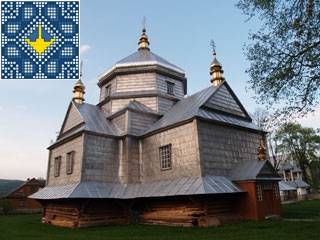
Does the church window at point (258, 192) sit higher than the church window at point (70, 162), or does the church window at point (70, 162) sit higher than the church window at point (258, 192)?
the church window at point (70, 162)

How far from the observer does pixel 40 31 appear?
44.3 ft

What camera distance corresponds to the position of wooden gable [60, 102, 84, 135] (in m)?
19.4

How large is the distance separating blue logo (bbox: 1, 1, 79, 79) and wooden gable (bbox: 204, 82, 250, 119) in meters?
8.56

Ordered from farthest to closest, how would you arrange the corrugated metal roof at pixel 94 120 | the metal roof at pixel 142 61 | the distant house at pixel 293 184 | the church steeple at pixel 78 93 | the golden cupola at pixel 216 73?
the distant house at pixel 293 184, the church steeple at pixel 78 93, the metal roof at pixel 142 61, the golden cupola at pixel 216 73, the corrugated metal roof at pixel 94 120

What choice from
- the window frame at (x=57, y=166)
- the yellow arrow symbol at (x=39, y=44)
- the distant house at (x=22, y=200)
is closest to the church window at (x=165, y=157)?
the window frame at (x=57, y=166)

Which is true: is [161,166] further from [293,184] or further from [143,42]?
[293,184]

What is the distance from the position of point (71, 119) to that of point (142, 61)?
7282 mm

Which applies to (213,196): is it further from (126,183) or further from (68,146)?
(68,146)

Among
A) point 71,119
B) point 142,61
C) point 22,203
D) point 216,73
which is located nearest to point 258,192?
point 216,73

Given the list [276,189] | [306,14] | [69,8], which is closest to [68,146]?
[69,8]

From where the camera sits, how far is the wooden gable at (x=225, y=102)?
57.1 feet

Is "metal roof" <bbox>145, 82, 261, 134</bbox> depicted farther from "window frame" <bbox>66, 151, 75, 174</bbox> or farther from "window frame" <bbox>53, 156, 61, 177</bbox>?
"window frame" <bbox>53, 156, 61, 177</bbox>

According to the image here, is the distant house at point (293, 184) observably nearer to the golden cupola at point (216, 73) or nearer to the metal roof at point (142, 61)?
the golden cupola at point (216, 73)

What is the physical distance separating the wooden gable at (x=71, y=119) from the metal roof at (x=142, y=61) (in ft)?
13.7
